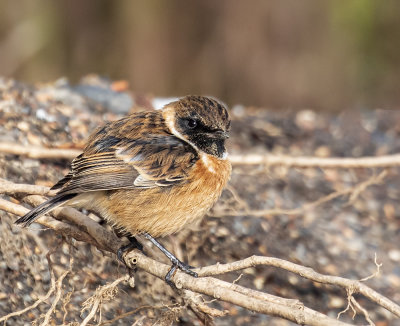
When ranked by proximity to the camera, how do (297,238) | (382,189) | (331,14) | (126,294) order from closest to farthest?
(126,294) → (297,238) → (382,189) → (331,14)

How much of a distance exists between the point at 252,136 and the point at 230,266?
322cm

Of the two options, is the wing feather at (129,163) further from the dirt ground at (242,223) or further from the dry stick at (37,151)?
the dry stick at (37,151)

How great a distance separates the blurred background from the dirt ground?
2.81m

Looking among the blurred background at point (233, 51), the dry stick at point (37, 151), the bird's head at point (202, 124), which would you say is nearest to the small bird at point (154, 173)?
the bird's head at point (202, 124)

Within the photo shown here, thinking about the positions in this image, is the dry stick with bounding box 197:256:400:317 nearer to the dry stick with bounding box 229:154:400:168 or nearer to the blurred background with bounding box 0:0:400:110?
the dry stick with bounding box 229:154:400:168

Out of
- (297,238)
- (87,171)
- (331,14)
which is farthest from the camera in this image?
(331,14)

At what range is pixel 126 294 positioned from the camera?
14.3 ft

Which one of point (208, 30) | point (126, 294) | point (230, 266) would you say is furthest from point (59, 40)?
point (230, 266)

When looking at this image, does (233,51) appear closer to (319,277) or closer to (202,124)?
(202,124)

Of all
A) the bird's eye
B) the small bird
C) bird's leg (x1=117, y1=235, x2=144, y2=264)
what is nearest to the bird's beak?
the small bird

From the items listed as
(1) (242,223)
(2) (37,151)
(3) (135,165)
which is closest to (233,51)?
(1) (242,223)

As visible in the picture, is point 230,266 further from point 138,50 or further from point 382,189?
point 138,50

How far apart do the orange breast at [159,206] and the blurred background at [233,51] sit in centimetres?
596

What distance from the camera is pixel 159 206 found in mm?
3988
